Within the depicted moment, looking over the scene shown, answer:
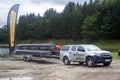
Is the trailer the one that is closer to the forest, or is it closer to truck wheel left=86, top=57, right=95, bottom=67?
truck wheel left=86, top=57, right=95, bottom=67

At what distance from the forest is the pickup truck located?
2937 inches

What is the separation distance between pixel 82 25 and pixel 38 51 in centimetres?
8073

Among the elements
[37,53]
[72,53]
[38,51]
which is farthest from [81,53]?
[37,53]

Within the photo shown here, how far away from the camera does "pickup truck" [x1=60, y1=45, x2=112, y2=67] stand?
2769 cm

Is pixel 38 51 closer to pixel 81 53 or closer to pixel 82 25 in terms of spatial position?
pixel 81 53

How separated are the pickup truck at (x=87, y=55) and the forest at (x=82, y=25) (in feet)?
245

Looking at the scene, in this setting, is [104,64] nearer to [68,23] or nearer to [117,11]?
[117,11]

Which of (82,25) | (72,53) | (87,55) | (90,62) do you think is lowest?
(90,62)

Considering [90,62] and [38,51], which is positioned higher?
[38,51]

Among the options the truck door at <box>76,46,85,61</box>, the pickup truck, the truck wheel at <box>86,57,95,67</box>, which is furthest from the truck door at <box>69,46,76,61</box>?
the truck wheel at <box>86,57,95,67</box>

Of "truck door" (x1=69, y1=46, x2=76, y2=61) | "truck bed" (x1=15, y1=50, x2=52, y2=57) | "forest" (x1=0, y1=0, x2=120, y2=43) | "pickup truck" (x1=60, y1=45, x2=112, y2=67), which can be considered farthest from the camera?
"forest" (x1=0, y1=0, x2=120, y2=43)

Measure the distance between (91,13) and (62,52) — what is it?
90.1m

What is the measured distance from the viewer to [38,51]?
123 ft

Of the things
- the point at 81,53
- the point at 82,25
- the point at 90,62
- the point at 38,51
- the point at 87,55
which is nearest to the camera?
the point at 90,62
